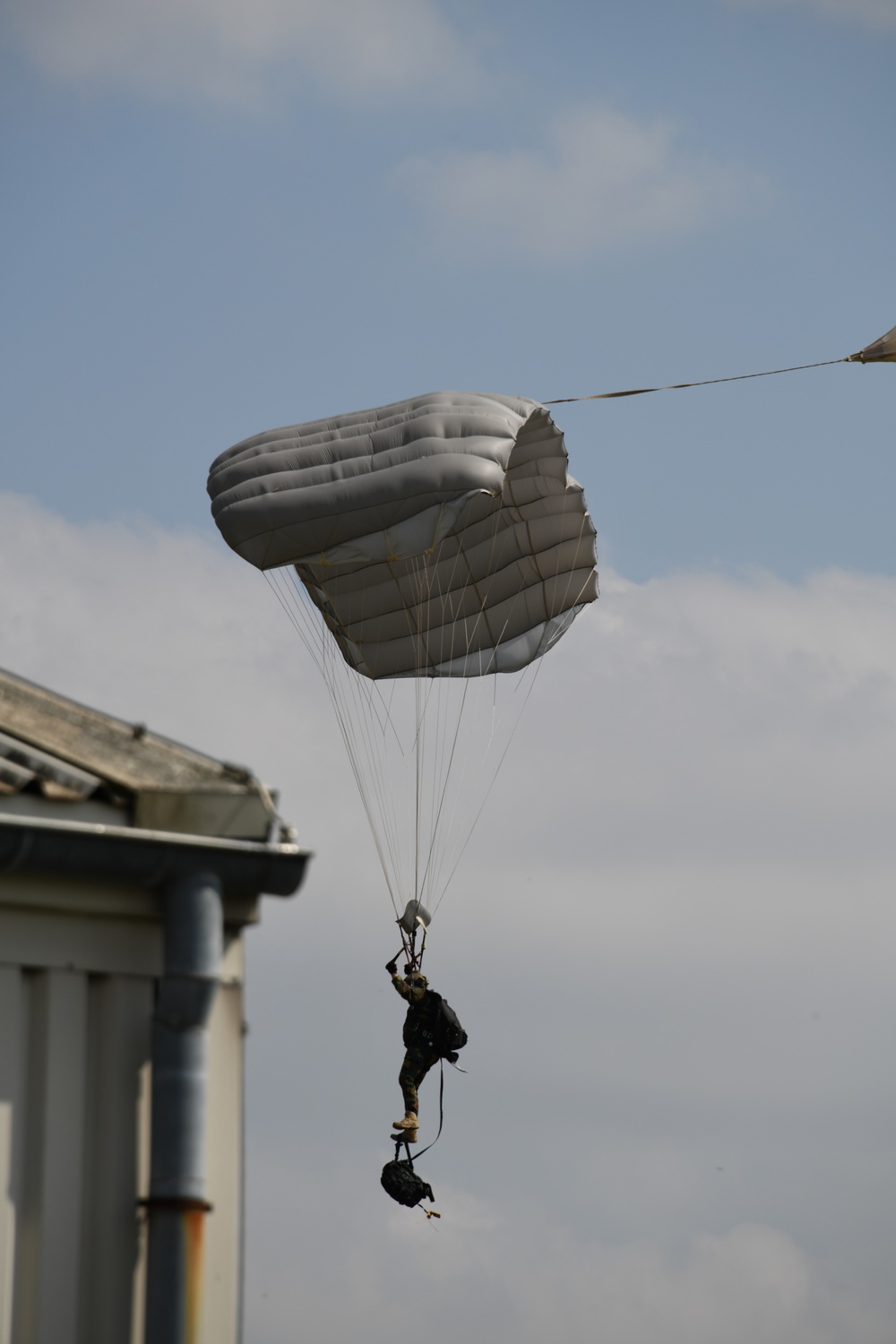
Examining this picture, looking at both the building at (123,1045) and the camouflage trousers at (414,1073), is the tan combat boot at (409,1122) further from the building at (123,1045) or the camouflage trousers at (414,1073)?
the building at (123,1045)

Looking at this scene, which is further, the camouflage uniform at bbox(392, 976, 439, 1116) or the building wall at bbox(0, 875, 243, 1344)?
the camouflage uniform at bbox(392, 976, 439, 1116)

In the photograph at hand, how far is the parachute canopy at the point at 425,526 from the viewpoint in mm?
14367

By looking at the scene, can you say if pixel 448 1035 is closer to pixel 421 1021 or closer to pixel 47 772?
pixel 421 1021

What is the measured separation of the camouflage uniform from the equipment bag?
1.51ft

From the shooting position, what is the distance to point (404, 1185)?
45.0ft

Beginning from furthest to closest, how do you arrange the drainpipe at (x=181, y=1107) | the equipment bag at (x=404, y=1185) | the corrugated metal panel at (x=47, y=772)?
the equipment bag at (x=404, y=1185)
the corrugated metal panel at (x=47, y=772)
the drainpipe at (x=181, y=1107)

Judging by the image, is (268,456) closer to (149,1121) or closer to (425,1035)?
(425,1035)

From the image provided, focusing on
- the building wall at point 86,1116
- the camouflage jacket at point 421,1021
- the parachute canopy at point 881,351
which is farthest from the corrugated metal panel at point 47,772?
the parachute canopy at point 881,351

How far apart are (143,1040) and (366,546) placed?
784cm

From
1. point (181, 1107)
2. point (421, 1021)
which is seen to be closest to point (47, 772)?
point (181, 1107)

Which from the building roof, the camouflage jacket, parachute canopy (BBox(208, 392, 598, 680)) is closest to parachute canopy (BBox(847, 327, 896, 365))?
parachute canopy (BBox(208, 392, 598, 680))

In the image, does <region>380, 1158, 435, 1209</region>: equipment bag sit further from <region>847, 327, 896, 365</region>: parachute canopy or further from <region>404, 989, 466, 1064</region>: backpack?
<region>847, 327, 896, 365</region>: parachute canopy

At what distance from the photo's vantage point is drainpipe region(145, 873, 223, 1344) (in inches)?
267

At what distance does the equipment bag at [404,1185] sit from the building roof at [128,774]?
6.38m
